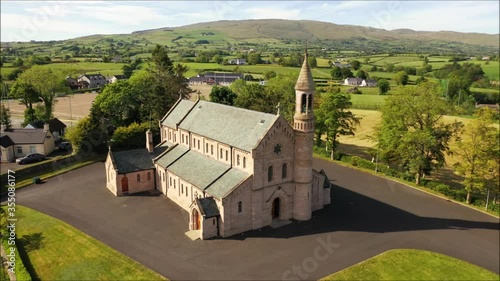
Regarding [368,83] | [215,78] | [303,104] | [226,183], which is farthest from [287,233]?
[215,78]

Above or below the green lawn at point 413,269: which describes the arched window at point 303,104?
above

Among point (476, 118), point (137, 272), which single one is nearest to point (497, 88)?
point (476, 118)

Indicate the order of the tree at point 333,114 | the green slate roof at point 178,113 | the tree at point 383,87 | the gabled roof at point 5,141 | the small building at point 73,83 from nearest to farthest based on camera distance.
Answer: the green slate roof at point 178,113 → the gabled roof at point 5,141 → the tree at point 333,114 → the tree at point 383,87 → the small building at point 73,83

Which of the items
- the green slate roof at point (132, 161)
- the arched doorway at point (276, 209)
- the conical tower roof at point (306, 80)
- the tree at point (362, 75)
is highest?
the conical tower roof at point (306, 80)

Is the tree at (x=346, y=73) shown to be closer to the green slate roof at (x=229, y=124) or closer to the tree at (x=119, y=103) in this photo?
the tree at (x=119, y=103)

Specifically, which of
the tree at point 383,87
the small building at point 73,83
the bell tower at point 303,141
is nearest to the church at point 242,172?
the bell tower at point 303,141

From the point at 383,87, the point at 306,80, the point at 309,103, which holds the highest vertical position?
the point at 306,80

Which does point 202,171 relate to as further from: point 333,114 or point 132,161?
point 333,114

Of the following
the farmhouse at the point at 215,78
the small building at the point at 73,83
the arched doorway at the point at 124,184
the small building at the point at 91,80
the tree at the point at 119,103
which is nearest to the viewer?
the arched doorway at the point at 124,184
